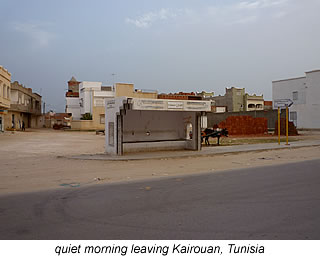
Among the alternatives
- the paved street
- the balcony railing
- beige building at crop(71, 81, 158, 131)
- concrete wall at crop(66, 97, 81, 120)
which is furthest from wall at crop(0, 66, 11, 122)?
the paved street

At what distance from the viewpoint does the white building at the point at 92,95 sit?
6712 centimetres

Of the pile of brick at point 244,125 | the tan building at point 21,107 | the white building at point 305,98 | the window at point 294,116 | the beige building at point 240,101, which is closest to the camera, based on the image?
the pile of brick at point 244,125

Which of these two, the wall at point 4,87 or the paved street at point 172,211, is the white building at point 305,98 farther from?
the paved street at point 172,211

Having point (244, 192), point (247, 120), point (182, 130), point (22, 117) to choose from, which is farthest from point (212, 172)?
point (22, 117)

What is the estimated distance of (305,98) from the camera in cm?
5750

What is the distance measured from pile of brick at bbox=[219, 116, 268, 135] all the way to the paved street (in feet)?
94.7

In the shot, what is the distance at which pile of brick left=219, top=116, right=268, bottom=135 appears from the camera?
123ft

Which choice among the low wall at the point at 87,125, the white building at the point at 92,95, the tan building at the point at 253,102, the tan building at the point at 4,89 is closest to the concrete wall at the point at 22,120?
the low wall at the point at 87,125

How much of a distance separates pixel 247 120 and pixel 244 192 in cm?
3208

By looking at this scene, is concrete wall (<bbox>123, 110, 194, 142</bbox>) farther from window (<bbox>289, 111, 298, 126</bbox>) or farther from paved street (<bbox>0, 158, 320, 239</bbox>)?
window (<bbox>289, 111, 298, 126</bbox>)

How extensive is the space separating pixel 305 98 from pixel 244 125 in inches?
1012

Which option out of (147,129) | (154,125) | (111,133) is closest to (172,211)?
(111,133)

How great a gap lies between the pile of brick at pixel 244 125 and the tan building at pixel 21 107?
39.4 metres

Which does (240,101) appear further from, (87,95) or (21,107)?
(21,107)
